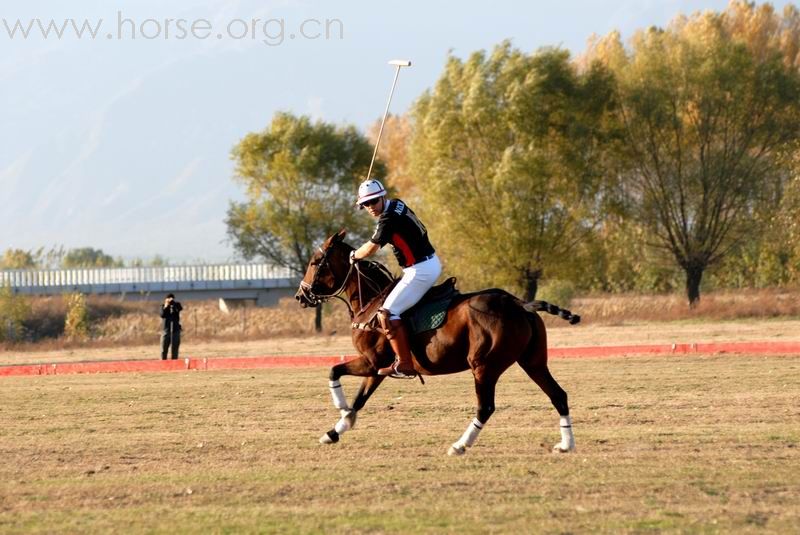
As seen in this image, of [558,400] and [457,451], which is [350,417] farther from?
[558,400]

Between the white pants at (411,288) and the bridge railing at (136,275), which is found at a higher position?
the white pants at (411,288)

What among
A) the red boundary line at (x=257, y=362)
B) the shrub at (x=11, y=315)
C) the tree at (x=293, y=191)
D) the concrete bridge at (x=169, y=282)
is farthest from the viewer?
the concrete bridge at (x=169, y=282)

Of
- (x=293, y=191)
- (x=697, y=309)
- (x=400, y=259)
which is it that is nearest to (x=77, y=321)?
(x=293, y=191)

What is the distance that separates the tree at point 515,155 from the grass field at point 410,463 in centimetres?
3074

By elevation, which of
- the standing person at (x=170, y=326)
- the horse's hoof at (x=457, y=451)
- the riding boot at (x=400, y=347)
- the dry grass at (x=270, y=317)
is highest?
the riding boot at (x=400, y=347)

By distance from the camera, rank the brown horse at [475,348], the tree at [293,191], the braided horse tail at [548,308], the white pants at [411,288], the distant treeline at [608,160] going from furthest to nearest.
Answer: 1. the tree at [293,191]
2. the distant treeline at [608,160]
3. the white pants at [411,288]
4. the braided horse tail at [548,308]
5. the brown horse at [475,348]

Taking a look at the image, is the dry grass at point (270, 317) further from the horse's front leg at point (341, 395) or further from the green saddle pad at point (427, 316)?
the green saddle pad at point (427, 316)

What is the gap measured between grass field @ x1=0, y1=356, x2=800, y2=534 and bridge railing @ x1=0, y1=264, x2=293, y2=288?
50589 mm

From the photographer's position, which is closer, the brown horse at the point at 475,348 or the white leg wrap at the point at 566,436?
the white leg wrap at the point at 566,436

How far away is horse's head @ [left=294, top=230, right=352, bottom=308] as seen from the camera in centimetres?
1390

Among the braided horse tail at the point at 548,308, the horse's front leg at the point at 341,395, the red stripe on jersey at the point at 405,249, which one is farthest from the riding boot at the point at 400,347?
the braided horse tail at the point at 548,308

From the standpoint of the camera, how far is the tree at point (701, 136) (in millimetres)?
51625

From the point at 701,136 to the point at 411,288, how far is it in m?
41.9

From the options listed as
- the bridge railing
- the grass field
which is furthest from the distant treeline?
the grass field
